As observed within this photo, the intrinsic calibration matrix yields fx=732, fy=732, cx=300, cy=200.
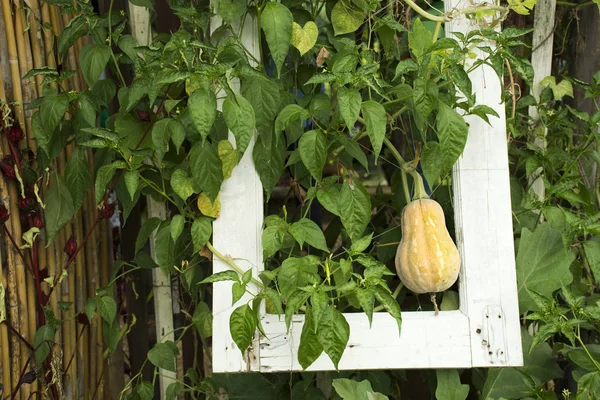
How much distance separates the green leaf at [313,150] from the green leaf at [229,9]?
268 millimetres

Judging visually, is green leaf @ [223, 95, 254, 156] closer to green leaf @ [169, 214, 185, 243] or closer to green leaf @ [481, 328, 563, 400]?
green leaf @ [169, 214, 185, 243]

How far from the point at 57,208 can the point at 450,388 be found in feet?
2.93

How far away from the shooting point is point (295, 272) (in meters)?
1.35

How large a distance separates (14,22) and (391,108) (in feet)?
2.68

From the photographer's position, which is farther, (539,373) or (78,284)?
(78,284)

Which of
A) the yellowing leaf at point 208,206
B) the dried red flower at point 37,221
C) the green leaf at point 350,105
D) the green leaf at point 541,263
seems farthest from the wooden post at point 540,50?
the dried red flower at point 37,221

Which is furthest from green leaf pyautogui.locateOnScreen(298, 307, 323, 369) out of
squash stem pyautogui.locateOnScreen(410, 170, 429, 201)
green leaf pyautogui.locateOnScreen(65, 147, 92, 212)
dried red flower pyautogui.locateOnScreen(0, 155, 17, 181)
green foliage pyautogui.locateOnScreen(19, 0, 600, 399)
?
dried red flower pyautogui.locateOnScreen(0, 155, 17, 181)

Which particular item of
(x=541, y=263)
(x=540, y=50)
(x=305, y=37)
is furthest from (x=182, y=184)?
(x=540, y=50)

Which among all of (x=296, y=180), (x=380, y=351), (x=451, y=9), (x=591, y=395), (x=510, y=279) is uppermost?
(x=451, y=9)

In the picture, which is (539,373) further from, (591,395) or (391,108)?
(391,108)

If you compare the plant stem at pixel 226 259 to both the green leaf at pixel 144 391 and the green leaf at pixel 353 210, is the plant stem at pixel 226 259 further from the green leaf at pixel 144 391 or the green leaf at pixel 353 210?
the green leaf at pixel 144 391

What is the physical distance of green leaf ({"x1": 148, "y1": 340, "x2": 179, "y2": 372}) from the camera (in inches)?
62.4

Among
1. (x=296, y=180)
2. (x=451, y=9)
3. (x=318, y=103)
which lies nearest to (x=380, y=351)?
(x=296, y=180)

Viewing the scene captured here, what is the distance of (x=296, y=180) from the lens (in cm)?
155
